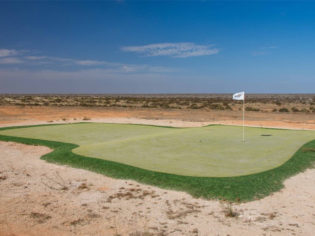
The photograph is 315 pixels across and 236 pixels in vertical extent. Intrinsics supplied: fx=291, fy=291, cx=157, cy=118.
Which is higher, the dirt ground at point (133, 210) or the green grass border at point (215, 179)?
the green grass border at point (215, 179)

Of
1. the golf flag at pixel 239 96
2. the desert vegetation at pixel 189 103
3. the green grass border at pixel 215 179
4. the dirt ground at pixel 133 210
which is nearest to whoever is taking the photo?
the dirt ground at pixel 133 210

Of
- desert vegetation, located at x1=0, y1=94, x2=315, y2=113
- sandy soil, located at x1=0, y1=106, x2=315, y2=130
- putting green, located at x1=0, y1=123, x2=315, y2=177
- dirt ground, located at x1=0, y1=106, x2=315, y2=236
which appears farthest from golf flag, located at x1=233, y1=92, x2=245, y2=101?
desert vegetation, located at x1=0, y1=94, x2=315, y2=113

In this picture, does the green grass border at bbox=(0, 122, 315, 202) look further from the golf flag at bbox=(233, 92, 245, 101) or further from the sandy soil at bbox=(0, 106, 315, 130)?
the sandy soil at bbox=(0, 106, 315, 130)

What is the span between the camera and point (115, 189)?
6914 mm

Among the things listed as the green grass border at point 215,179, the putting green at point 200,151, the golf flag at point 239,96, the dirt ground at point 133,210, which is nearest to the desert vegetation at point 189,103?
the golf flag at point 239,96

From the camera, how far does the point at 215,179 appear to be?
682 centimetres

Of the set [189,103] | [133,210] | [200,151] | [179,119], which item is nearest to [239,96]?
[200,151]

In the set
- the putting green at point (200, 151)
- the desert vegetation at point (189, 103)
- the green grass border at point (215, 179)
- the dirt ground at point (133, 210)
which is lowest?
the dirt ground at point (133, 210)

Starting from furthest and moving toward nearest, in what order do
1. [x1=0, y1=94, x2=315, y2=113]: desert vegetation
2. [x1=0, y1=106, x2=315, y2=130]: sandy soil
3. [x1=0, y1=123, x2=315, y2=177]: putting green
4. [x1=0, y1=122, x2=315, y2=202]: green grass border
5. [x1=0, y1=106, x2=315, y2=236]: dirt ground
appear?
[x1=0, y1=94, x2=315, y2=113]: desert vegetation < [x1=0, y1=106, x2=315, y2=130]: sandy soil < [x1=0, y1=123, x2=315, y2=177]: putting green < [x1=0, y1=122, x2=315, y2=202]: green grass border < [x1=0, y1=106, x2=315, y2=236]: dirt ground

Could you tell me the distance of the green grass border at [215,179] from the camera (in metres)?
6.34

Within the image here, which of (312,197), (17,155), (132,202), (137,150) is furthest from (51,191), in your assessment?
(312,197)

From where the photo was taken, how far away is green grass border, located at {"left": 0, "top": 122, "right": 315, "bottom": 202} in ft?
20.8

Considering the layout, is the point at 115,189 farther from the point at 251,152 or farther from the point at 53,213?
the point at 251,152

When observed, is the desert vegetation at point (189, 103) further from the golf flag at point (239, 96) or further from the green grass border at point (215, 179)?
the green grass border at point (215, 179)
